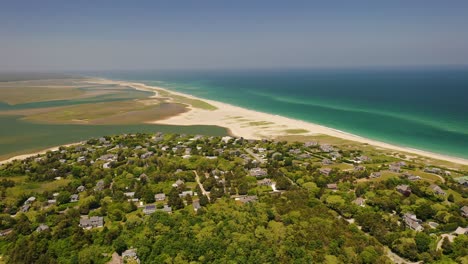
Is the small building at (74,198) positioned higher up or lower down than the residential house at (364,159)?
lower down

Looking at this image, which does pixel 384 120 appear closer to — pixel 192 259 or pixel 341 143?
pixel 341 143

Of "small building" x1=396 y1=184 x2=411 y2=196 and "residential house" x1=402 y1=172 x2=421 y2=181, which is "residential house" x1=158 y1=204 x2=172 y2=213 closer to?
"small building" x1=396 y1=184 x2=411 y2=196

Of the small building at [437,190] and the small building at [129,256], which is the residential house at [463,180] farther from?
the small building at [129,256]

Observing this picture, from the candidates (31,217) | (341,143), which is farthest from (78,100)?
(341,143)

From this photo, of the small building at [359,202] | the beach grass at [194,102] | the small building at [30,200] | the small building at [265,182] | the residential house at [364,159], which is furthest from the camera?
the beach grass at [194,102]

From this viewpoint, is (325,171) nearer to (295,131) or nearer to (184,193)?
(184,193)

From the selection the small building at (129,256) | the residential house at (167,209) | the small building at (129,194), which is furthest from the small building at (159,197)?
the small building at (129,256)

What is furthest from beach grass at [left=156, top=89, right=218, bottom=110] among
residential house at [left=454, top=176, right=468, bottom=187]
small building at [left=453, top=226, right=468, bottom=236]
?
small building at [left=453, top=226, right=468, bottom=236]
